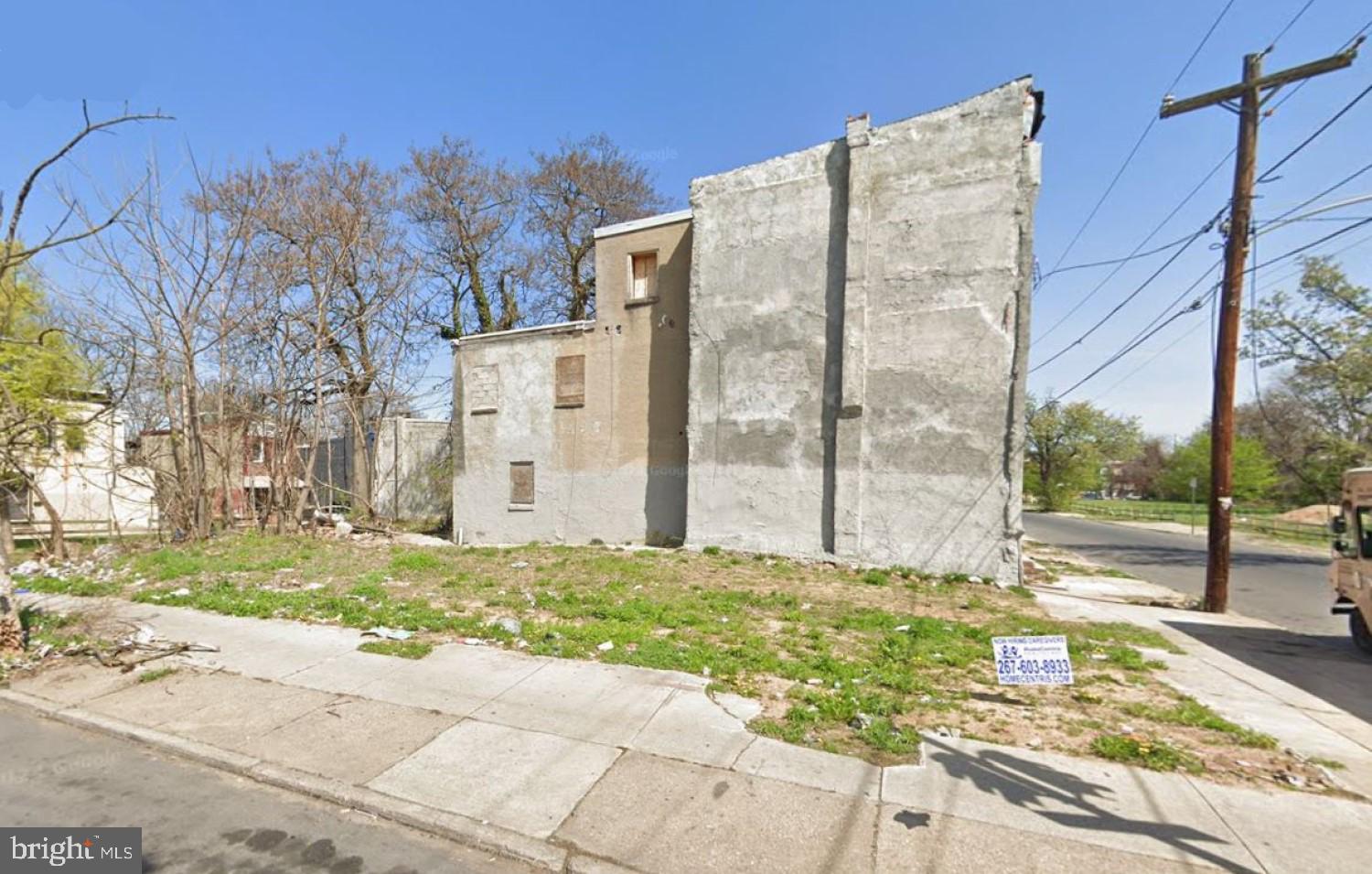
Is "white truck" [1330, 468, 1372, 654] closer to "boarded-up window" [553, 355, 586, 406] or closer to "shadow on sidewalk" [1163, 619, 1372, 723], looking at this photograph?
"shadow on sidewalk" [1163, 619, 1372, 723]

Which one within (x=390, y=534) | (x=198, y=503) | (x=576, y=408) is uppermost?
(x=576, y=408)

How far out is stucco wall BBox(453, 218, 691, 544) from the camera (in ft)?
44.9

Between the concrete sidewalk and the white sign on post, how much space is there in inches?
32.6

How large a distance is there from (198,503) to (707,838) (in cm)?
1677

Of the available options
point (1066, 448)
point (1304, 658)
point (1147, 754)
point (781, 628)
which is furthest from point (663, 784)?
point (1066, 448)

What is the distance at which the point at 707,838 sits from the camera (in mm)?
2949

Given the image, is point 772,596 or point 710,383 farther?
point 710,383

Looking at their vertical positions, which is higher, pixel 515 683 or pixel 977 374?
pixel 977 374

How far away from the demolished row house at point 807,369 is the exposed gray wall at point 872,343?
1.5 inches

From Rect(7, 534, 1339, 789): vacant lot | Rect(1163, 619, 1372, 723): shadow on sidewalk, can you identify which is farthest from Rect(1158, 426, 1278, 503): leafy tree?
Rect(7, 534, 1339, 789): vacant lot

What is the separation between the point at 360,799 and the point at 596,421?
1129cm

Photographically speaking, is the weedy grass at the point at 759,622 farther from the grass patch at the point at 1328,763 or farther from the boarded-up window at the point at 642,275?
the boarded-up window at the point at 642,275

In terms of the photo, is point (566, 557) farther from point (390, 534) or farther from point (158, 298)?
point (158, 298)

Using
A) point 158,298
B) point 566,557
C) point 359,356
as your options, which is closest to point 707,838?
point 566,557
